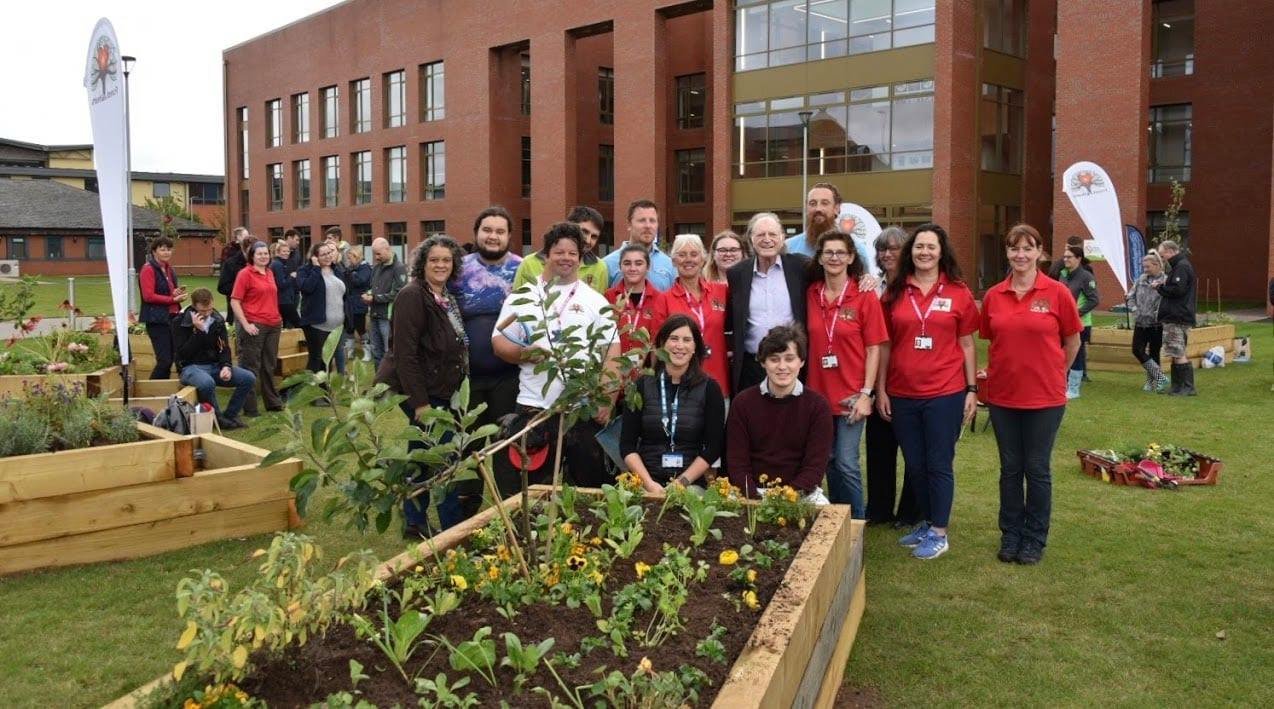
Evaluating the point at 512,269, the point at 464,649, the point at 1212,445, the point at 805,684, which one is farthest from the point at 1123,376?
the point at 464,649

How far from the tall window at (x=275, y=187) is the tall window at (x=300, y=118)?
2.94m

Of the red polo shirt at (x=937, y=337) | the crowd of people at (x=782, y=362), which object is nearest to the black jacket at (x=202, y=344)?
the crowd of people at (x=782, y=362)

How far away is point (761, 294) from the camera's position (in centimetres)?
586

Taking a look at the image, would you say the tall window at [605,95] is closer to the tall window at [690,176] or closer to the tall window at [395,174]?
the tall window at [690,176]

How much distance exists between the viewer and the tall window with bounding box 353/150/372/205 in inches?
1853

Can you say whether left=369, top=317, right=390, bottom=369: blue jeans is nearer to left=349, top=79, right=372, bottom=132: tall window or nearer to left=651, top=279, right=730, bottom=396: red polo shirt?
left=651, top=279, right=730, bottom=396: red polo shirt

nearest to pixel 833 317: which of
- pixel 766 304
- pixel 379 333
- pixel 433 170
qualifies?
pixel 766 304

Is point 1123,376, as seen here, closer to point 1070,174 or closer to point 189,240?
point 1070,174

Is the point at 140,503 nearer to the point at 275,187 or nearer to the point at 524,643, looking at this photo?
the point at 524,643

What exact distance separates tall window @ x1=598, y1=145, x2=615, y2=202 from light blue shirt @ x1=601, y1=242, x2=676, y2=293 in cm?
3507

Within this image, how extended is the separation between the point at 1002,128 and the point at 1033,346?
26.7m

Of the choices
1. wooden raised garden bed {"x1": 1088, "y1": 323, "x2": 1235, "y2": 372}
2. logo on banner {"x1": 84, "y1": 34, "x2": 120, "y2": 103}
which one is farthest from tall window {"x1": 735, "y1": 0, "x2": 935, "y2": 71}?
logo on banner {"x1": 84, "y1": 34, "x2": 120, "y2": 103}

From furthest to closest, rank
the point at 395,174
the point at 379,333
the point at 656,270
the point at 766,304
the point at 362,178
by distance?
the point at 362,178 < the point at 395,174 < the point at 379,333 < the point at 656,270 < the point at 766,304

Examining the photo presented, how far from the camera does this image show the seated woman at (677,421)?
5539mm
